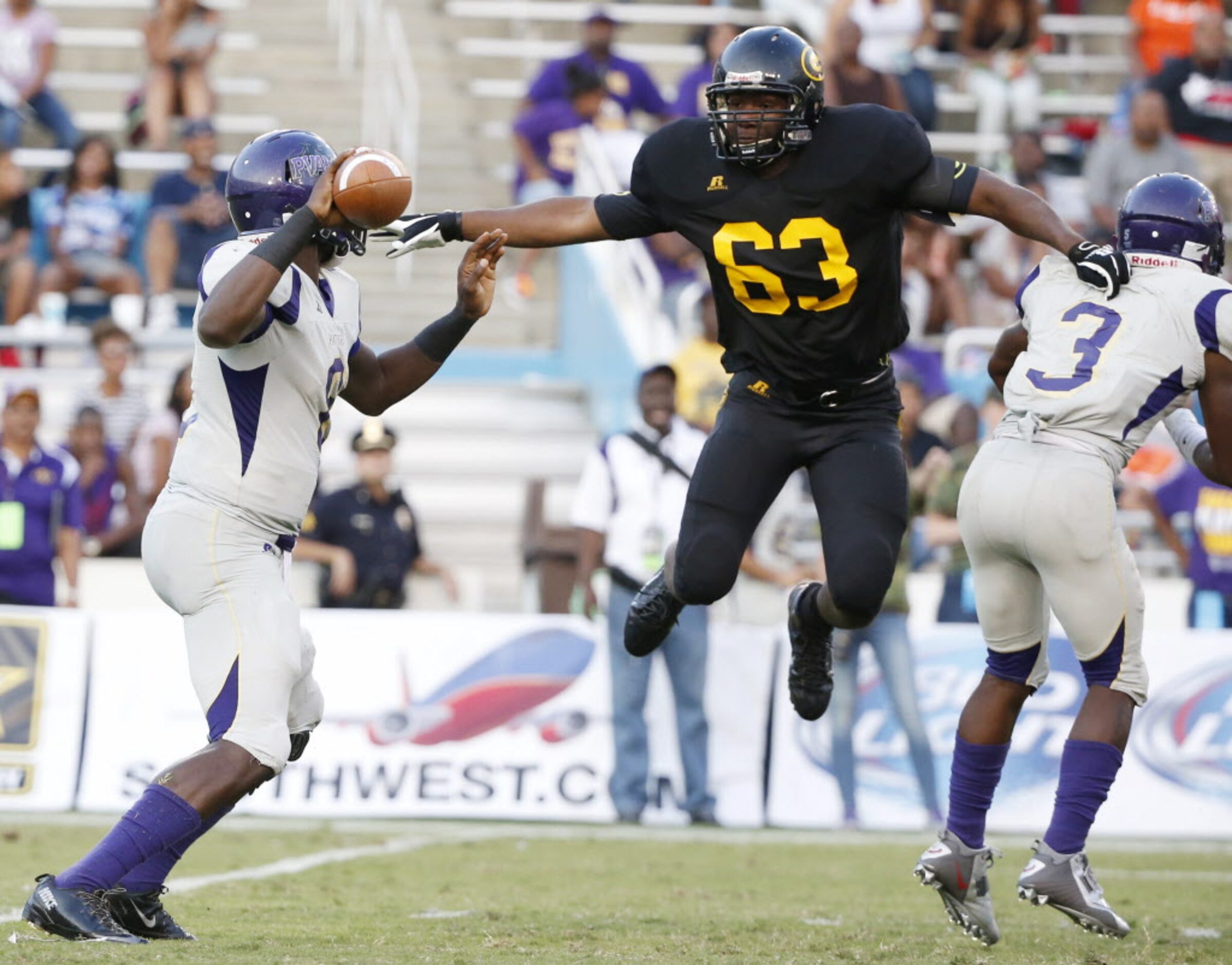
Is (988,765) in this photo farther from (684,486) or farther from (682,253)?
(682,253)

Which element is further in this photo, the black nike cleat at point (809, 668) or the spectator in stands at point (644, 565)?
the spectator in stands at point (644, 565)

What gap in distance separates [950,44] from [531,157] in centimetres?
462

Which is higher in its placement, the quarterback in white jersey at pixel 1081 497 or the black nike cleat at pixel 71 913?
the quarterback in white jersey at pixel 1081 497

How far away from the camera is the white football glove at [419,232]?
5.97 m

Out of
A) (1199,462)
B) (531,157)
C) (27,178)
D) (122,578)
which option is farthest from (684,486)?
(27,178)

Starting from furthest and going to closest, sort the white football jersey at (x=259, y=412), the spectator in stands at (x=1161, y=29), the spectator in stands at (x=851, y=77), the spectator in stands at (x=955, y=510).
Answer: the spectator in stands at (x=1161, y=29), the spectator in stands at (x=851, y=77), the spectator in stands at (x=955, y=510), the white football jersey at (x=259, y=412)

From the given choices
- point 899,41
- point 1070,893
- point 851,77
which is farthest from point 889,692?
point 899,41

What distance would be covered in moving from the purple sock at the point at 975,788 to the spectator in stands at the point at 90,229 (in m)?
9.16

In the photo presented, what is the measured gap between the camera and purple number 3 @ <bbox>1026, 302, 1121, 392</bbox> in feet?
19.1

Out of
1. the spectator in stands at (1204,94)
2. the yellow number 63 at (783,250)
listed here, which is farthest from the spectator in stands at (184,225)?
the yellow number 63 at (783,250)

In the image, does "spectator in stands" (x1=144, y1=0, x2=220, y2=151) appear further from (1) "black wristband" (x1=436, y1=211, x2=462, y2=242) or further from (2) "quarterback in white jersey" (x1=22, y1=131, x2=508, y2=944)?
(2) "quarterback in white jersey" (x1=22, y1=131, x2=508, y2=944)

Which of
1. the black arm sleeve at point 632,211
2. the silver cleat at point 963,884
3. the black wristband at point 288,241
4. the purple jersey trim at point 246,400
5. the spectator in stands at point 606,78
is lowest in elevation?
the silver cleat at point 963,884

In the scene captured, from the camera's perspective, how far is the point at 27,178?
15109 millimetres

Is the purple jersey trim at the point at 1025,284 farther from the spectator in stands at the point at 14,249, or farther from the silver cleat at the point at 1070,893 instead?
the spectator in stands at the point at 14,249
